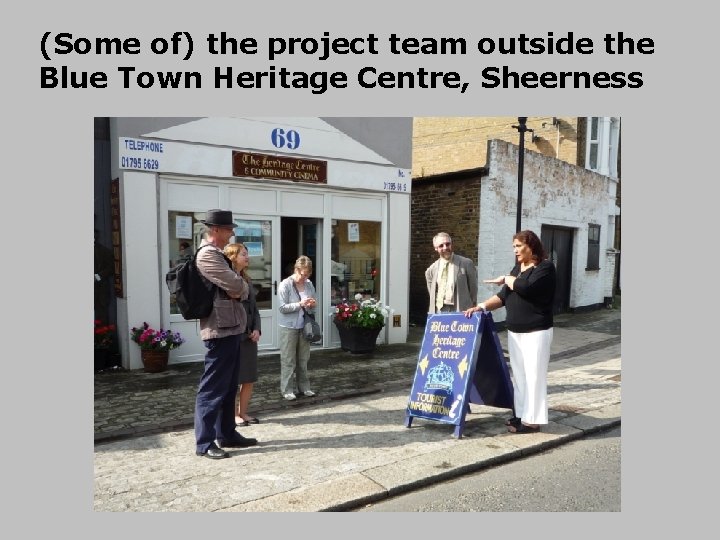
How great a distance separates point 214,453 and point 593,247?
43.2 feet

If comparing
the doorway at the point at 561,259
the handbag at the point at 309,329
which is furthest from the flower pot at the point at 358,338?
the doorway at the point at 561,259

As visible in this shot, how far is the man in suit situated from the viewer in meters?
5.88

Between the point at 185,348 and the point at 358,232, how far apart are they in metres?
3.48

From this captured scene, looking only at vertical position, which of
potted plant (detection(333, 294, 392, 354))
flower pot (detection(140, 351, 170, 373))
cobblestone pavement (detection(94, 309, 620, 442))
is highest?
potted plant (detection(333, 294, 392, 354))

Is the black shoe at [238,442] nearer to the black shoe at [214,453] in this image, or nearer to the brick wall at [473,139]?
the black shoe at [214,453]

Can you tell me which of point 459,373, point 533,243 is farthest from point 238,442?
point 533,243

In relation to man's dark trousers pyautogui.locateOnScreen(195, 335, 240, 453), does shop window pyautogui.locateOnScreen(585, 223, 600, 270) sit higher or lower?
higher

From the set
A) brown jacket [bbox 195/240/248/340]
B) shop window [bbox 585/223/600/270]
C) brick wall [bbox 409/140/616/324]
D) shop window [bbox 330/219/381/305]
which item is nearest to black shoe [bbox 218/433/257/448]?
brown jacket [bbox 195/240/248/340]

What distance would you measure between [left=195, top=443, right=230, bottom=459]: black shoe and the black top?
2.78m

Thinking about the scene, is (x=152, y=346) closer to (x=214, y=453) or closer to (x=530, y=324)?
(x=214, y=453)

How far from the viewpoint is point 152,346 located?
739cm

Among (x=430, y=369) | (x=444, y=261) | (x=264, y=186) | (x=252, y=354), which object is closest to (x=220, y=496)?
(x=252, y=354)

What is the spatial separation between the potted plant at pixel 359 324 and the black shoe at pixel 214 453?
4444 millimetres

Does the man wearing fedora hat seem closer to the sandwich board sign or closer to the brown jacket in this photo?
the brown jacket
